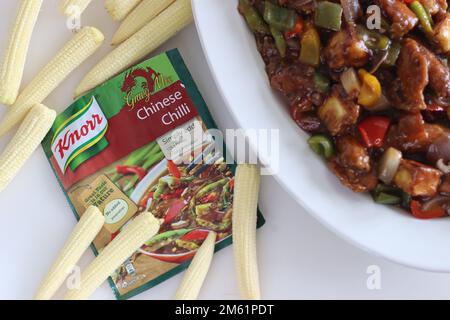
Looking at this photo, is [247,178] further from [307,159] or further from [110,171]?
[110,171]

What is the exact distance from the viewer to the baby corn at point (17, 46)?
236 cm

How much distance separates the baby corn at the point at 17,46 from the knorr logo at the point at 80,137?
0.29m

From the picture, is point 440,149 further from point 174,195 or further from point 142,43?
point 142,43

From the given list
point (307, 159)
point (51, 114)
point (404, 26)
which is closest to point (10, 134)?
point (51, 114)

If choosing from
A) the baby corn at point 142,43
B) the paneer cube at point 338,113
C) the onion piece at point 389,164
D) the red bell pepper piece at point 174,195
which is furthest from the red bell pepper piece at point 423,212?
the baby corn at point 142,43

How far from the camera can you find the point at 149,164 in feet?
7.95

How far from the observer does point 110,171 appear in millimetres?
2436

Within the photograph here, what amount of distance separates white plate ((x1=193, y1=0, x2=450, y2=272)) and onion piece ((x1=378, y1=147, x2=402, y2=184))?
0.12m

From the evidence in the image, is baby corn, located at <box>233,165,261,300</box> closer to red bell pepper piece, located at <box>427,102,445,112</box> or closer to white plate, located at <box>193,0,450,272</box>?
white plate, located at <box>193,0,450,272</box>

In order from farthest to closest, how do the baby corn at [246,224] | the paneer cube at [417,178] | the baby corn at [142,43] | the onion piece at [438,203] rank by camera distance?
the baby corn at [142,43], the baby corn at [246,224], the onion piece at [438,203], the paneer cube at [417,178]

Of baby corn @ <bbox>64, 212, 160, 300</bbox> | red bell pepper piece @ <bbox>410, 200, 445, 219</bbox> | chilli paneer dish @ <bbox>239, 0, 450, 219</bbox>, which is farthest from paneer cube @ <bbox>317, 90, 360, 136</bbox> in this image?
baby corn @ <bbox>64, 212, 160, 300</bbox>

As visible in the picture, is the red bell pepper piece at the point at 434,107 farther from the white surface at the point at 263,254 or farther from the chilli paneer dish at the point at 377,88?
the white surface at the point at 263,254

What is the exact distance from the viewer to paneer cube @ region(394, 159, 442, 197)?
1894 millimetres

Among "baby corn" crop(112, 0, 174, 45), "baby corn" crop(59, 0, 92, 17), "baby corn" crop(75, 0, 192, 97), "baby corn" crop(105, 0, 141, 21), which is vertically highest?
"baby corn" crop(59, 0, 92, 17)
